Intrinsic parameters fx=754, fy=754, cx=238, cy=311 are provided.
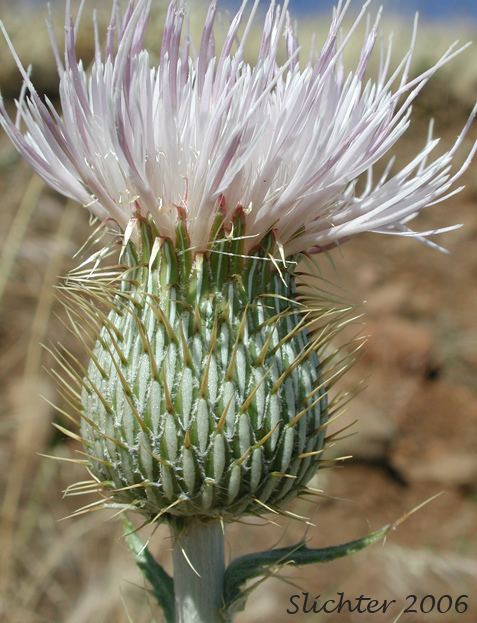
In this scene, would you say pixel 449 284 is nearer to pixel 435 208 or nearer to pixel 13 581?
pixel 435 208

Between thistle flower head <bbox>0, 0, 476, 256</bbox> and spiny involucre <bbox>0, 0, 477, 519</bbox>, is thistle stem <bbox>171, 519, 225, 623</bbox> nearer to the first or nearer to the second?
spiny involucre <bbox>0, 0, 477, 519</bbox>

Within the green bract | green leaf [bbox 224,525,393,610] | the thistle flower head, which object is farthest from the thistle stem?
the thistle flower head

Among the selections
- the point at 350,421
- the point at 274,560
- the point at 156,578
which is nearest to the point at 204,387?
the point at 274,560

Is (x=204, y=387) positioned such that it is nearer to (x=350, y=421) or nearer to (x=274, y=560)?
(x=274, y=560)

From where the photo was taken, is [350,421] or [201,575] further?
[350,421]

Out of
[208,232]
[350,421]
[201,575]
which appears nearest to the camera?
[208,232]

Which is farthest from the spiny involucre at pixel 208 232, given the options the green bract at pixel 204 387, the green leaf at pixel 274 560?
the green leaf at pixel 274 560
